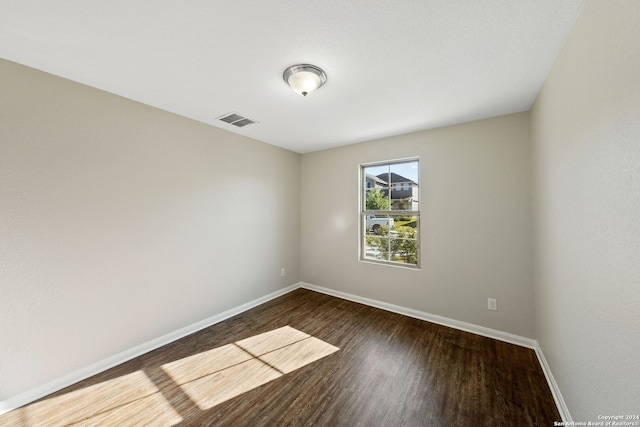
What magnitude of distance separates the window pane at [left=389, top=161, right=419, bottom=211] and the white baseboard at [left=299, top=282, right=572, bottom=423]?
1409 mm

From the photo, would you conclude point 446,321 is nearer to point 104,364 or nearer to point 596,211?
point 596,211

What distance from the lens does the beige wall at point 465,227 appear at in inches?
95.3

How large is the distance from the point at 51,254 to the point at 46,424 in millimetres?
1156

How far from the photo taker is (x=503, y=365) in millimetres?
2068

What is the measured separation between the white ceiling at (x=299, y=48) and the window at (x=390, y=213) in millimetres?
1069

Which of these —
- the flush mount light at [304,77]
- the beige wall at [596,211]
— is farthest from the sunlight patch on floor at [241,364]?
the flush mount light at [304,77]

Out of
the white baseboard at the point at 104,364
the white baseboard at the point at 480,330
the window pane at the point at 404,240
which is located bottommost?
the white baseboard at the point at 104,364

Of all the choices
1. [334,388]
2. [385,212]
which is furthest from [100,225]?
[385,212]

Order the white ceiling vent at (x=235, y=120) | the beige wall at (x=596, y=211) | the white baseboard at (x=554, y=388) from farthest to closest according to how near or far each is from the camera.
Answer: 1. the white ceiling vent at (x=235, y=120)
2. the white baseboard at (x=554, y=388)
3. the beige wall at (x=596, y=211)

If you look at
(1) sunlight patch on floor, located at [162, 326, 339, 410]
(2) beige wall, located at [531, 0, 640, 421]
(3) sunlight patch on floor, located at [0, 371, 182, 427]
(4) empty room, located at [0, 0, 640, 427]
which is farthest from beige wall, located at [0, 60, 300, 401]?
(2) beige wall, located at [531, 0, 640, 421]

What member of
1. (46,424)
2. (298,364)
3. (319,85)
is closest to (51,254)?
(46,424)

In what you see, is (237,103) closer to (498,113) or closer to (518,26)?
(518,26)

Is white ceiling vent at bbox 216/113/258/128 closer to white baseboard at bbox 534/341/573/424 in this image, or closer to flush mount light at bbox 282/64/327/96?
flush mount light at bbox 282/64/327/96

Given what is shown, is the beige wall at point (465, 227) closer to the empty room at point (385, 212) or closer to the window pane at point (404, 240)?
the empty room at point (385, 212)
